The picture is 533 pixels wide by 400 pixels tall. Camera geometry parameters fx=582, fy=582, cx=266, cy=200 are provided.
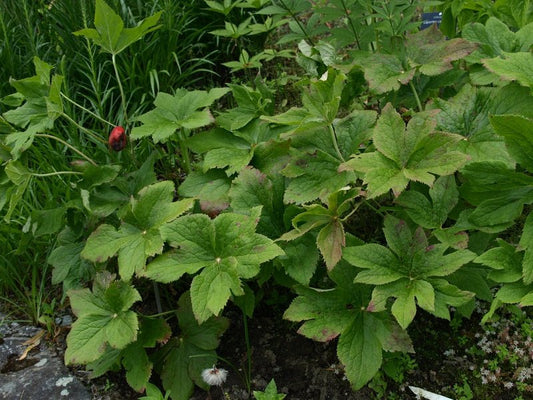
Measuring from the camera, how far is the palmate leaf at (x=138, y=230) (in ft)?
6.28

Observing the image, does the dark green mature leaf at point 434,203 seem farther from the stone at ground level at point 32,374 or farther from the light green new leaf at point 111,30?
the stone at ground level at point 32,374

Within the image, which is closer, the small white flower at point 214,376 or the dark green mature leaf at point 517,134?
the dark green mature leaf at point 517,134

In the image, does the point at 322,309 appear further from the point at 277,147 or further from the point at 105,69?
the point at 105,69

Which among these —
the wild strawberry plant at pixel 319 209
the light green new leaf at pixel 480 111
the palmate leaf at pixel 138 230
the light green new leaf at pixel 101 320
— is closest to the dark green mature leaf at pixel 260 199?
the wild strawberry plant at pixel 319 209

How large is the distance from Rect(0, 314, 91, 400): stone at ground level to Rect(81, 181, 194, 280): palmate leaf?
1.71 ft

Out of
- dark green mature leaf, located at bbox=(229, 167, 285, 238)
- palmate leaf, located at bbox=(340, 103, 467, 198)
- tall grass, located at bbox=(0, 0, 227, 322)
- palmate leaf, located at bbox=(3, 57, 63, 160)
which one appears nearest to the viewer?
palmate leaf, located at bbox=(340, 103, 467, 198)

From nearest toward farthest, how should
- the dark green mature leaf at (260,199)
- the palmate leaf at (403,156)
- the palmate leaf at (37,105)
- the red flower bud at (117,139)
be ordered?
the palmate leaf at (403,156)
the dark green mature leaf at (260,199)
the palmate leaf at (37,105)
the red flower bud at (117,139)

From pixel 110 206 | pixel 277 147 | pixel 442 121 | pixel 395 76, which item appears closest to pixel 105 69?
pixel 110 206

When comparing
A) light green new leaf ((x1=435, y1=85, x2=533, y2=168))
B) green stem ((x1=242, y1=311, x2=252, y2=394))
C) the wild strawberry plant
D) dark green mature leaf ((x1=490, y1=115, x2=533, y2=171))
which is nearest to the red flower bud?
the wild strawberry plant

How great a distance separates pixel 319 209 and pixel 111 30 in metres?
1.11

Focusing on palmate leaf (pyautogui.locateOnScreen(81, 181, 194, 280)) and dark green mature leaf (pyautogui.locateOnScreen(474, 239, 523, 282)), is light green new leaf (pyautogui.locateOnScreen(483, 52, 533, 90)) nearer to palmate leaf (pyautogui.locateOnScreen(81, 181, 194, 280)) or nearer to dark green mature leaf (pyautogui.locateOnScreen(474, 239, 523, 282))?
dark green mature leaf (pyautogui.locateOnScreen(474, 239, 523, 282))

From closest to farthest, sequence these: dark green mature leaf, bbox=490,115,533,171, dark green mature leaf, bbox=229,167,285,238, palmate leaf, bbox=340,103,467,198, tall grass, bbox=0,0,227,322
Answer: dark green mature leaf, bbox=490,115,533,171, palmate leaf, bbox=340,103,467,198, dark green mature leaf, bbox=229,167,285,238, tall grass, bbox=0,0,227,322

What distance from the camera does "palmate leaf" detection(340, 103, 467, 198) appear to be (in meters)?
1.66

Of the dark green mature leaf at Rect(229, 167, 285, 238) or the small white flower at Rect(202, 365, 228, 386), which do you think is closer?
the small white flower at Rect(202, 365, 228, 386)
